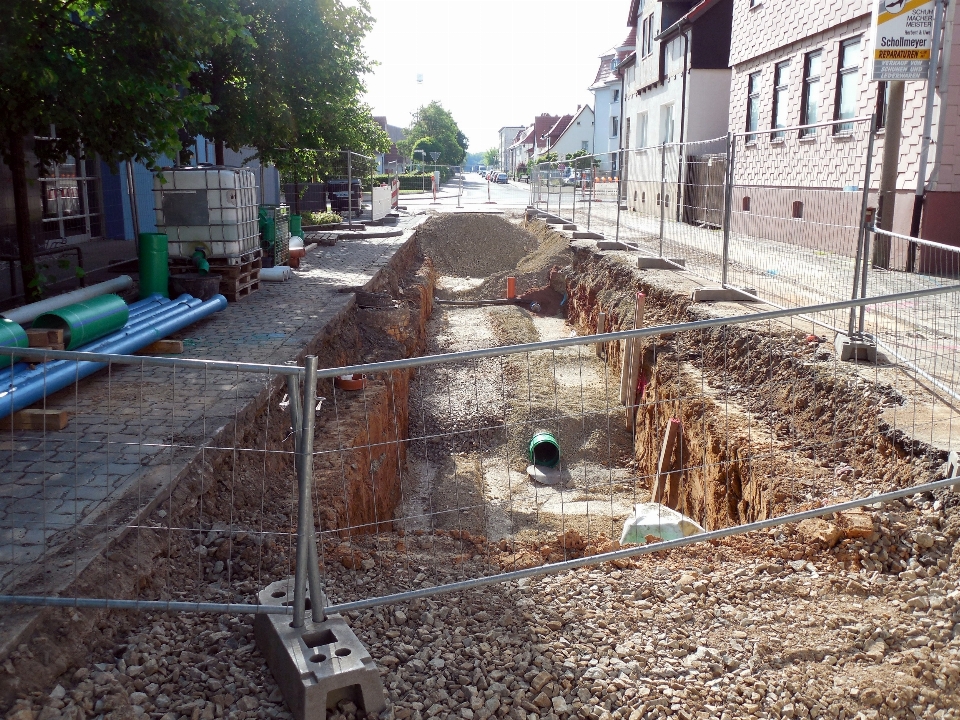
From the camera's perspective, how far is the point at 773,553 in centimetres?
495

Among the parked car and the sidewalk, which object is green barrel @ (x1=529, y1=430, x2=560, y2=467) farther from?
the parked car

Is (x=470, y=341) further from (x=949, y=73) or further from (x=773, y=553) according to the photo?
(x=773, y=553)

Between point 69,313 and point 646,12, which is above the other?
point 646,12

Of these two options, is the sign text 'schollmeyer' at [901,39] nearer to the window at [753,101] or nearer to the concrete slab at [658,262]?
the concrete slab at [658,262]

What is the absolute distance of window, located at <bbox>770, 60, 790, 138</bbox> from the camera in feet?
58.0

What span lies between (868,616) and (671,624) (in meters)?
1.04

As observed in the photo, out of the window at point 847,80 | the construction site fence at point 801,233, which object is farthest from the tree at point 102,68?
the window at point 847,80

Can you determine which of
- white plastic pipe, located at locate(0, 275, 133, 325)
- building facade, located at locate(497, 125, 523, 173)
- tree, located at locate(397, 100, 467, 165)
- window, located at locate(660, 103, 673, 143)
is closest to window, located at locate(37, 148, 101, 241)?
white plastic pipe, located at locate(0, 275, 133, 325)

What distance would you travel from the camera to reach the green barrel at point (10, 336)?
6.25 metres

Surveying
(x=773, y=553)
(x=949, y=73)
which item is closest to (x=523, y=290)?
(x=949, y=73)

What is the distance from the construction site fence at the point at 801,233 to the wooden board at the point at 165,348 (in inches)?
252

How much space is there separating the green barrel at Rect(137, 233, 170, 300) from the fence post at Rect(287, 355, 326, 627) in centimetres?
738

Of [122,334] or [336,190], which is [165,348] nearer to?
[122,334]

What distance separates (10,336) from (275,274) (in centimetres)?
710
